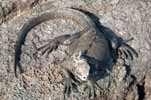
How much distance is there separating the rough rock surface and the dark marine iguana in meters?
0.09

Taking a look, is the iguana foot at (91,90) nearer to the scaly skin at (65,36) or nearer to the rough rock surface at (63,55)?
the rough rock surface at (63,55)

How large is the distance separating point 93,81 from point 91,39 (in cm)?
64

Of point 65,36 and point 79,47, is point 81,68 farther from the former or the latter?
point 65,36

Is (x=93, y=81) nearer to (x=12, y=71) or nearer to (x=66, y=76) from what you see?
(x=66, y=76)

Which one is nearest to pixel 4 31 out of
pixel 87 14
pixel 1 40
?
pixel 1 40

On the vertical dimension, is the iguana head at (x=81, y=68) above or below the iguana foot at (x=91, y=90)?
above

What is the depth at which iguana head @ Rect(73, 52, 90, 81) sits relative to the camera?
5.71 metres

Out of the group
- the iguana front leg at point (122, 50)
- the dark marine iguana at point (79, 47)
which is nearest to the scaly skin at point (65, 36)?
the dark marine iguana at point (79, 47)

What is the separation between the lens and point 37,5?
7.27m

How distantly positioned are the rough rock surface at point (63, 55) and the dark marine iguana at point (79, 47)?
9 centimetres

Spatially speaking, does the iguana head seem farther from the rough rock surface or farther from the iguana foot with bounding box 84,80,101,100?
the rough rock surface

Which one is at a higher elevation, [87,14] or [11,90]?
[87,14]

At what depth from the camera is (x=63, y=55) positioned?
6.60 meters

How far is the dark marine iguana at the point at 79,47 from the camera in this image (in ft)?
19.4
